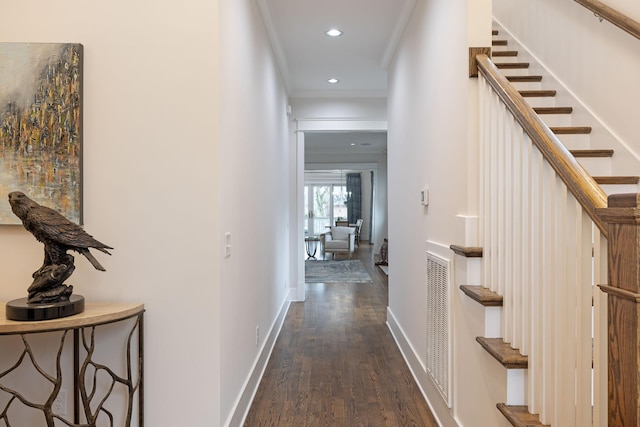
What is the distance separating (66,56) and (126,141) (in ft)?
1.48

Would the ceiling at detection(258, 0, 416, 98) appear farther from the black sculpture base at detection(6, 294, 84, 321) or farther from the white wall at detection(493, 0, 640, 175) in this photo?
the black sculpture base at detection(6, 294, 84, 321)

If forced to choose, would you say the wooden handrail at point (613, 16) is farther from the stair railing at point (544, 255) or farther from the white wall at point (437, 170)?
the stair railing at point (544, 255)

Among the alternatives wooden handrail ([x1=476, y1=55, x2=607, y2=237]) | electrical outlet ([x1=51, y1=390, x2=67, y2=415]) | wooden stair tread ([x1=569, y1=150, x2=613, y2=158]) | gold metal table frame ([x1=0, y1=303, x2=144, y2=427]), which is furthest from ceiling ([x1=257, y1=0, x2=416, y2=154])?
electrical outlet ([x1=51, y1=390, x2=67, y2=415])

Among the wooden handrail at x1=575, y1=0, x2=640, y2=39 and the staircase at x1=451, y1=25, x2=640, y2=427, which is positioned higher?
the wooden handrail at x1=575, y1=0, x2=640, y2=39

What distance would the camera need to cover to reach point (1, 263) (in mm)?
1927

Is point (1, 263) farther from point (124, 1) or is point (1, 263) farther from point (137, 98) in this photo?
point (124, 1)

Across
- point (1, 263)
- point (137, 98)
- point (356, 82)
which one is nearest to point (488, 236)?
point (137, 98)

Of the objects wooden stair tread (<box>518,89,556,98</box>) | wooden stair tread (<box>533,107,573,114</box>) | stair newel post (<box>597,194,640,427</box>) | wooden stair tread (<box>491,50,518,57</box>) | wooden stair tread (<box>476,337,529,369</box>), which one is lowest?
wooden stair tread (<box>476,337,529,369</box>)

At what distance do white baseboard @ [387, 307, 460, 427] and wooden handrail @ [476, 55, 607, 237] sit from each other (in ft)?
4.84

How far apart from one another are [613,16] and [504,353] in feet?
7.06

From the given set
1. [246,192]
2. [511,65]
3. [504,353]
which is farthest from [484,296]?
[511,65]

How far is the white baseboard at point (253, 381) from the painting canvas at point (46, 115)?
4.05 feet

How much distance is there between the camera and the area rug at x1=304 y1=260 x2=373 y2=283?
24.1ft

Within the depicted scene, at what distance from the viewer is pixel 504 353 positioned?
5.11 ft
